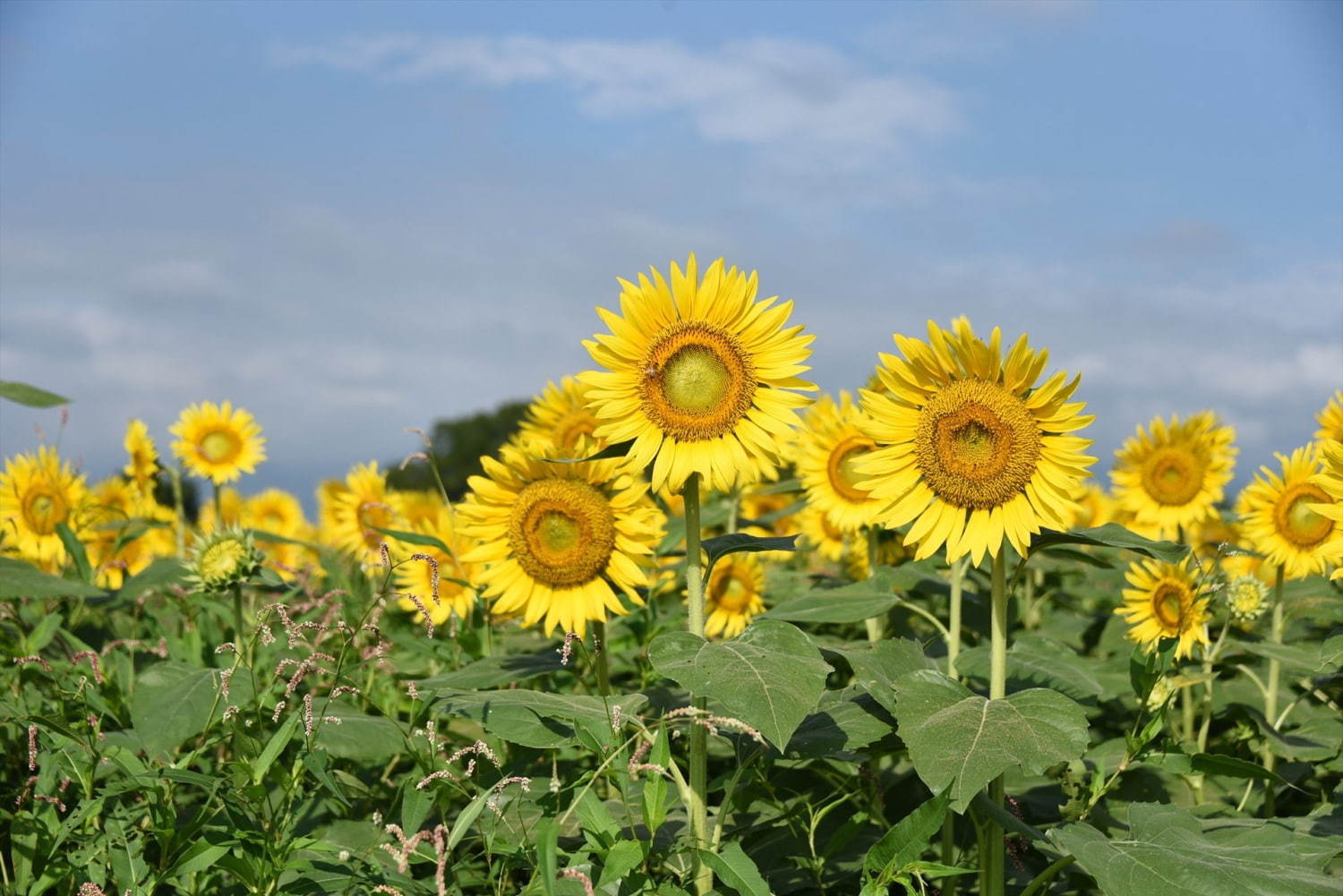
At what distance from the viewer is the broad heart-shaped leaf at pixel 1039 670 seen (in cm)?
315

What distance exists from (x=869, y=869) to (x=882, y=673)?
0.50 meters

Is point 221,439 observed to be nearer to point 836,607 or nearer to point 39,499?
point 39,499

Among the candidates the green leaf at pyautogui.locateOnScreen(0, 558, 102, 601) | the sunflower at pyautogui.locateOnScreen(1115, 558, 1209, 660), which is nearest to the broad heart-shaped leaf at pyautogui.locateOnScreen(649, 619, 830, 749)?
the sunflower at pyautogui.locateOnScreen(1115, 558, 1209, 660)

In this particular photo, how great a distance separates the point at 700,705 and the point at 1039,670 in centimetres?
109

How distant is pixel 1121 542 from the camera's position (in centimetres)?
260

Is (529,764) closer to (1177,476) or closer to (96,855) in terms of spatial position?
(96,855)

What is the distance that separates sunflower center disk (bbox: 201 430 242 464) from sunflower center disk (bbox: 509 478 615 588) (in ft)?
13.8

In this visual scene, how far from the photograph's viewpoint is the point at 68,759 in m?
2.88

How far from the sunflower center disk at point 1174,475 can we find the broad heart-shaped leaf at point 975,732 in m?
3.52

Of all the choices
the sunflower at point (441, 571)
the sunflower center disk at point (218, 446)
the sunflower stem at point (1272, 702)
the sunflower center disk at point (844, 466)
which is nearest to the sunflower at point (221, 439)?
the sunflower center disk at point (218, 446)

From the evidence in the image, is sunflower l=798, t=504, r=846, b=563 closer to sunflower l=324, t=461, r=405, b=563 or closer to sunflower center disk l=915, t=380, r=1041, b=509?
sunflower l=324, t=461, r=405, b=563

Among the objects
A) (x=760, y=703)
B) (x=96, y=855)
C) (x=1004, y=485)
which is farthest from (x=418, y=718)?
(x=1004, y=485)

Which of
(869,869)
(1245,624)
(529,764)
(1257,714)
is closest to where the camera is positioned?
(869,869)

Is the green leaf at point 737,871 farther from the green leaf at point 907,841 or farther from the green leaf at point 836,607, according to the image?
the green leaf at point 836,607
